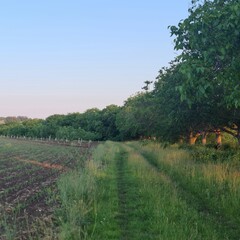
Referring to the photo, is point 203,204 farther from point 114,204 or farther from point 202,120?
point 202,120

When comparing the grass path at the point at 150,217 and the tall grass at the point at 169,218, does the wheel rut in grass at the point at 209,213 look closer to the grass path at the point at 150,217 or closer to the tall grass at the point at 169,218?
the grass path at the point at 150,217

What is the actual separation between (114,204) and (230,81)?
529 cm

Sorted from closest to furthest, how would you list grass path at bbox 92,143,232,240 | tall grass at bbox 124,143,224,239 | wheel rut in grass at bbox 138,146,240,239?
tall grass at bbox 124,143,224,239, grass path at bbox 92,143,232,240, wheel rut in grass at bbox 138,146,240,239

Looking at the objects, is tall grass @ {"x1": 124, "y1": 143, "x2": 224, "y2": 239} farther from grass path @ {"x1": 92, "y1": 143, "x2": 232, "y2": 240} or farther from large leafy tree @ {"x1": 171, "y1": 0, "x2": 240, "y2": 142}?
large leafy tree @ {"x1": 171, "y1": 0, "x2": 240, "y2": 142}

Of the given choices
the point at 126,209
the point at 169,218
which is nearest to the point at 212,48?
the point at 169,218

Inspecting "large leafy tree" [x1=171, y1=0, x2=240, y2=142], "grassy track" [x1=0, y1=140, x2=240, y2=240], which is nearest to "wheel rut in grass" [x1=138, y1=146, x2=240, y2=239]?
"grassy track" [x1=0, y1=140, x2=240, y2=240]

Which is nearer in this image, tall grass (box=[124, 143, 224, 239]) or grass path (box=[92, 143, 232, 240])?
tall grass (box=[124, 143, 224, 239])

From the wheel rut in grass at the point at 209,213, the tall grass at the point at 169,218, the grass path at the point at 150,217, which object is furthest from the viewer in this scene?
the wheel rut in grass at the point at 209,213

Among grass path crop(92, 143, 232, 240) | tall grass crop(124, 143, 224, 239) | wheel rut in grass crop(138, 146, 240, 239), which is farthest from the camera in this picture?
wheel rut in grass crop(138, 146, 240, 239)

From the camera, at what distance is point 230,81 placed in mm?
10430

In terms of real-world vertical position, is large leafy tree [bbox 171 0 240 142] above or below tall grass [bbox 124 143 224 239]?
above

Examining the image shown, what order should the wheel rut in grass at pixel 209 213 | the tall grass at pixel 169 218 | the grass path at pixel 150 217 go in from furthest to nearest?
the wheel rut in grass at pixel 209 213 → the grass path at pixel 150 217 → the tall grass at pixel 169 218

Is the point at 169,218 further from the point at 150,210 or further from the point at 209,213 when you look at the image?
the point at 209,213

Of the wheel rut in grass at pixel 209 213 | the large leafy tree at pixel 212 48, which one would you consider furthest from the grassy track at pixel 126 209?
the large leafy tree at pixel 212 48
